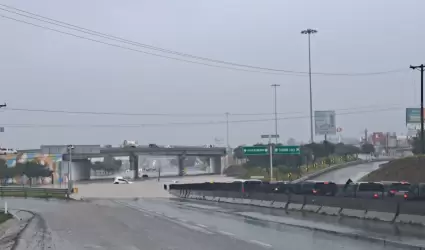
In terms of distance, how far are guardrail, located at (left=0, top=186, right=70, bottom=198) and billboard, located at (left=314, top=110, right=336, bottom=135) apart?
48.3m

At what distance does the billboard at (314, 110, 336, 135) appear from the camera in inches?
4200

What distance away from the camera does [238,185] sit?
5122cm

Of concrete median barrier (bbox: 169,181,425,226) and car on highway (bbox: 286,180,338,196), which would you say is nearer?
concrete median barrier (bbox: 169,181,425,226)

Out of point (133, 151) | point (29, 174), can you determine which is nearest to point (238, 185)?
point (29, 174)

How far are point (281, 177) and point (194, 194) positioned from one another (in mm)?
26232

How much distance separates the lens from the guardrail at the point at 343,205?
22466mm

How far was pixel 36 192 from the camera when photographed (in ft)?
271

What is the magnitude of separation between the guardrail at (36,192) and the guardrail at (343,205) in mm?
32528

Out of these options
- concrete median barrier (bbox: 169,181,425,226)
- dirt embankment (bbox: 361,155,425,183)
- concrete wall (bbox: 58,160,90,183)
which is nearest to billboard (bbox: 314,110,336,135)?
dirt embankment (bbox: 361,155,425,183)

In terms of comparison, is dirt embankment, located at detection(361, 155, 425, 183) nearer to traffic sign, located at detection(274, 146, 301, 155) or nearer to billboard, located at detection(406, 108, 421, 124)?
traffic sign, located at detection(274, 146, 301, 155)

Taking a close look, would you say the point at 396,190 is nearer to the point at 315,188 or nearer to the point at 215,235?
the point at 315,188

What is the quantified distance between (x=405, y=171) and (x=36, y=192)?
49.0 metres

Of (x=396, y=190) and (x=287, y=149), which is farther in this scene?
(x=287, y=149)

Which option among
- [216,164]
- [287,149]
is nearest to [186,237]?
[287,149]
